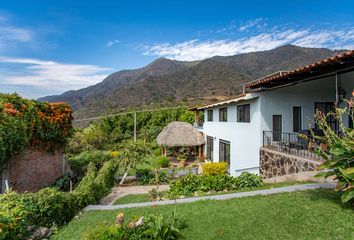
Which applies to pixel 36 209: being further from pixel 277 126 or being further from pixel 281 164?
pixel 277 126

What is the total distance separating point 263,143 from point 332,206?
6417mm

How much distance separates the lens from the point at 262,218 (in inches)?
209

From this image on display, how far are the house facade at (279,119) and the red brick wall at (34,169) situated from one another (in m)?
10.2

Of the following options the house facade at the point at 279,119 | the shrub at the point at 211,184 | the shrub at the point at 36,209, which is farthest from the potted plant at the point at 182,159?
the shrub at the point at 36,209

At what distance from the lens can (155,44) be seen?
31.5 meters

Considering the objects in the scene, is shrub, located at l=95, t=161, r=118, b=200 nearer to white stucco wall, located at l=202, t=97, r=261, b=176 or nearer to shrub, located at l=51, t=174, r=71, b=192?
shrub, located at l=51, t=174, r=71, b=192

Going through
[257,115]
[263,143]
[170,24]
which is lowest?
[263,143]

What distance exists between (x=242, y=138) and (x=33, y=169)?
10.7 m

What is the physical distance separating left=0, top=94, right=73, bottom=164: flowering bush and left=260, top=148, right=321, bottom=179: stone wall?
10.6 m

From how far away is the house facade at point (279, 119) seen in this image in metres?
9.66

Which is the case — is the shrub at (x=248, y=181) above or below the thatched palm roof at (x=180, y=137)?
below

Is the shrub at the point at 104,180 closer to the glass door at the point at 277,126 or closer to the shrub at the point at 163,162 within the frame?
the shrub at the point at 163,162

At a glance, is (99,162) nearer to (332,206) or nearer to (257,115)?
(257,115)

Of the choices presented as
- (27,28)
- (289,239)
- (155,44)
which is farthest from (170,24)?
(289,239)
